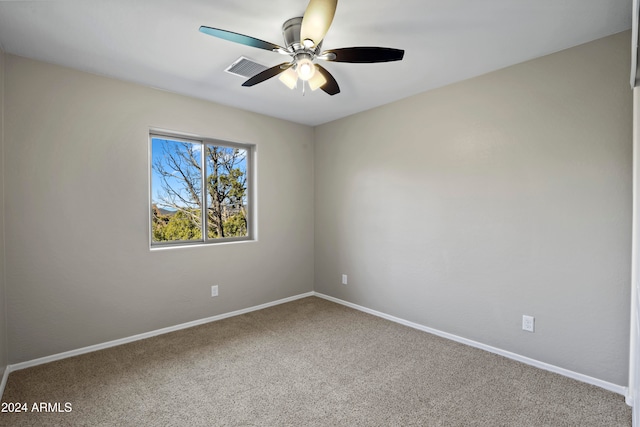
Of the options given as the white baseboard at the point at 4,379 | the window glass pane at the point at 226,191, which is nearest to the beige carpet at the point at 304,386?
the white baseboard at the point at 4,379

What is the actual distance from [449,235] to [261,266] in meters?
2.20

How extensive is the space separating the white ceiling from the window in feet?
2.54

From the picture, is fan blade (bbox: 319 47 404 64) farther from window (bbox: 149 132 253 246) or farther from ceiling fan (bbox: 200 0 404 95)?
window (bbox: 149 132 253 246)

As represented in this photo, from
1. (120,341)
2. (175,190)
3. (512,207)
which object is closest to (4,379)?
(120,341)

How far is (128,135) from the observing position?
290 centimetres

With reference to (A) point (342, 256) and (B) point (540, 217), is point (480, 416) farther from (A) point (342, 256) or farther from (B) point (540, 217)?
(A) point (342, 256)

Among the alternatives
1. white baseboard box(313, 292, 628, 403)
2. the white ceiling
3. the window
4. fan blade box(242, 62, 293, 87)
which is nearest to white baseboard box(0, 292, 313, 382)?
the window

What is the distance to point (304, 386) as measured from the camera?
2219 millimetres

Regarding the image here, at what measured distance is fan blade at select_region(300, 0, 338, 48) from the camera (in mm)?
1499

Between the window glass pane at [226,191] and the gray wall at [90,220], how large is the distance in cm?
23

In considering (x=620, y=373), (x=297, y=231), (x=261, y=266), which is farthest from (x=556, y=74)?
(x=261, y=266)

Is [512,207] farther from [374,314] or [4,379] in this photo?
[4,379]

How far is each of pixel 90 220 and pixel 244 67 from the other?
185 centimetres

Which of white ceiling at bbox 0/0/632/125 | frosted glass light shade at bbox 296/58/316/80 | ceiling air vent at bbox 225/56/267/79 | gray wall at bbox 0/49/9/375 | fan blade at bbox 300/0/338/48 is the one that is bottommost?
gray wall at bbox 0/49/9/375
